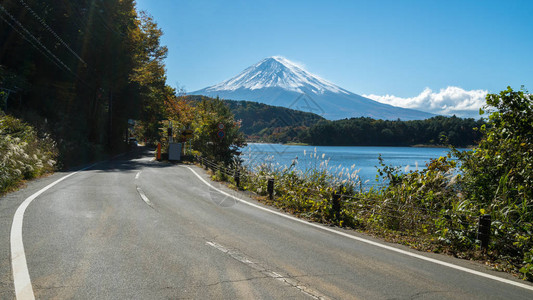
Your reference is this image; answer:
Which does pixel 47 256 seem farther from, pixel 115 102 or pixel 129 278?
pixel 115 102

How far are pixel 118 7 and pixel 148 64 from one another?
25.4 ft

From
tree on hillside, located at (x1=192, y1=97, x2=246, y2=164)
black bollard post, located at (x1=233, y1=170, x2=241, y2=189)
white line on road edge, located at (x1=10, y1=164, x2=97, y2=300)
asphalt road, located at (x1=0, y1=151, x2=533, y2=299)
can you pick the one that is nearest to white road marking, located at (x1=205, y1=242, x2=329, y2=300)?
asphalt road, located at (x1=0, y1=151, x2=533, y2=299)

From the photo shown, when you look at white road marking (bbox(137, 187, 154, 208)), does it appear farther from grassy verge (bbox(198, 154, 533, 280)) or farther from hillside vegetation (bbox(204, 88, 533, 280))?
hillside vegetation (bbox(204, 88, 533, 280))

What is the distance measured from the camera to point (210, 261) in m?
5.11

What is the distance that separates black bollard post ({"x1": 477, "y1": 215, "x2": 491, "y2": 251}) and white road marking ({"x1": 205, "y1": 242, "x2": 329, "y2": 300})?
363cm

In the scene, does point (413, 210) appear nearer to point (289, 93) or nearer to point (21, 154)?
point (21, 154)

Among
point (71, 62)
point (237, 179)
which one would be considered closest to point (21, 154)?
point (237, 179)

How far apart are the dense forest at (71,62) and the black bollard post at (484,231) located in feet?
70.9

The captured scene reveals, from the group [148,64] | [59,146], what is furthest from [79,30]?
[59,146]

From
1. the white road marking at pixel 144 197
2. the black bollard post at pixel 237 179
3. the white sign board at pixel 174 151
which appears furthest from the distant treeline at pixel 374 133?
the white road marking at pixel 144 197

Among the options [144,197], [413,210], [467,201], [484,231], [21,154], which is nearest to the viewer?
[484,231]

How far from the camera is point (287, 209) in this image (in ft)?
32.9

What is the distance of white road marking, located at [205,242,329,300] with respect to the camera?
4109 millimetres

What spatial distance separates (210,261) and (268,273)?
95 centimetres
